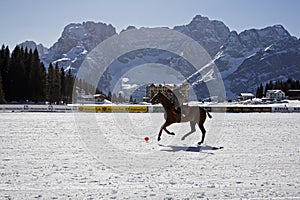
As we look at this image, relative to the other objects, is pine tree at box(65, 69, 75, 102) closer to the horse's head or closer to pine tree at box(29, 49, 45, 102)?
pine tree at box(29, 49, 45, 102)

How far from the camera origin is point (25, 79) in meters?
75.0

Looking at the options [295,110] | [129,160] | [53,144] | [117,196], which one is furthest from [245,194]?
[295,110]

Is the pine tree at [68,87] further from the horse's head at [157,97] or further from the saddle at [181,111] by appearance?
the saddle at [181,111]

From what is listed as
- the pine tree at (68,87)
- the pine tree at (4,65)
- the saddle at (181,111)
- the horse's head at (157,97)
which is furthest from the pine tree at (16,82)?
the saddle at (181,111)

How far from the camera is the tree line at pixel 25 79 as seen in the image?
74188mm

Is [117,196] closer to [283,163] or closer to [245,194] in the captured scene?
[245,194]

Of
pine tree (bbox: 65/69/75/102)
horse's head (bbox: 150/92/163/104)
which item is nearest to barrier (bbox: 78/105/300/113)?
horse's head (bbox: 150/92/163/104)

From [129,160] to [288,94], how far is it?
137m

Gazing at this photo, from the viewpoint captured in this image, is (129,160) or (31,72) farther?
(31,72)

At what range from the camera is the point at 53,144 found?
1581cm

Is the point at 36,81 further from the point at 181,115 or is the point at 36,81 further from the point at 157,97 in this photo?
the point at 181,115

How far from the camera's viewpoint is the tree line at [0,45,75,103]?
74.2m

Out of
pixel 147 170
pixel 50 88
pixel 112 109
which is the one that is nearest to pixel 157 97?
pixel 147 170

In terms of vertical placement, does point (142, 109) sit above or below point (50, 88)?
below
